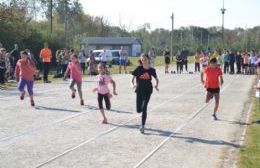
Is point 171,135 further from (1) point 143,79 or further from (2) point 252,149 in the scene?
(2) point 252,149

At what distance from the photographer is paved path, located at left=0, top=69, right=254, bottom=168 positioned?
33.0 feet

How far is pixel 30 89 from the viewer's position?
18.1m

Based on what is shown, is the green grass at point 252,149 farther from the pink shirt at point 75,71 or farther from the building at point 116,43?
the building at point 116,43

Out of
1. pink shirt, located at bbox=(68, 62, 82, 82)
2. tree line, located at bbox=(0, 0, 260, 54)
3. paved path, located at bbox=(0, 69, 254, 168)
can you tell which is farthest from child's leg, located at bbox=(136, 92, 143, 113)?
tree line, located at bbox=(0, 0, 260, 54)

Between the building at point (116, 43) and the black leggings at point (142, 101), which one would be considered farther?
the building at point (116, 43)

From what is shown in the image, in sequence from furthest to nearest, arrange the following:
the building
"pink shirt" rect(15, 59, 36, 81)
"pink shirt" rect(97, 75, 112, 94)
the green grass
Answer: the building → "pink shirt" rect(15, 59, 36, 81) → "pink shirt" rect(97, 75, 112, 94) → the green grass

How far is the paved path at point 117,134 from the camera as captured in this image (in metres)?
10.1

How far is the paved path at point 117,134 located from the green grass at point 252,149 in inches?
9.0

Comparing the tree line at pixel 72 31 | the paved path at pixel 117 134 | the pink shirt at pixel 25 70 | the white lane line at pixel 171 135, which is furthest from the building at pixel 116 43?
the white lane line at pixel 171 135

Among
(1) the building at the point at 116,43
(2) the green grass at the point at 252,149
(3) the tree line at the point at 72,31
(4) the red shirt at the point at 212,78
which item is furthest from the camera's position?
(1) the building at the point at 116,43

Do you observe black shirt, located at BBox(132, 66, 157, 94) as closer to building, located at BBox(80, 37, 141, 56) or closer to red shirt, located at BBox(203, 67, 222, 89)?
red shirt, located at BBox(203, 67, 222, 89)

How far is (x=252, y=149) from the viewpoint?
36.5ft

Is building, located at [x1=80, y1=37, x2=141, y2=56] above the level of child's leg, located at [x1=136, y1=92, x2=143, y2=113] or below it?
above

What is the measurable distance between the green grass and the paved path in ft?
0.75
